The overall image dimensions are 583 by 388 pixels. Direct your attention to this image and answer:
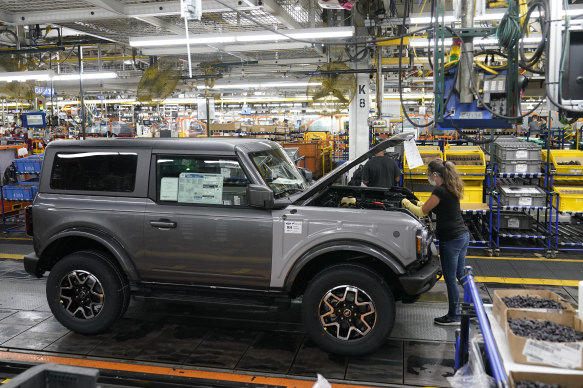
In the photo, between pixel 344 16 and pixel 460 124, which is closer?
pixel 460 124

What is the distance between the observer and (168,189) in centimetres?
498

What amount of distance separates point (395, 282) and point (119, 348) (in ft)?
8.99

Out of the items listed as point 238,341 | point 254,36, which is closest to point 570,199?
point 254,36

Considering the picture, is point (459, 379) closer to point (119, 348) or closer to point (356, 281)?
point (356, 281)

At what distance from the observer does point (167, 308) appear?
597 cm

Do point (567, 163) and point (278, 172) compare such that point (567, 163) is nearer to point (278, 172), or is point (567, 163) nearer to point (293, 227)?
point (278, 172)

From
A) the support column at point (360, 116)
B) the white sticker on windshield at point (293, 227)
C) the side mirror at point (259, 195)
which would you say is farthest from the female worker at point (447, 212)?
the support column at point (360, 116)

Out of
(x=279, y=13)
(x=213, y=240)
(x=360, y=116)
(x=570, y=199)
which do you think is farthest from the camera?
(x=360, y=116)

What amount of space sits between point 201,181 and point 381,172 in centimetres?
437

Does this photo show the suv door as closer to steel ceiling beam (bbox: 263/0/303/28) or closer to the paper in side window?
the paper in side window

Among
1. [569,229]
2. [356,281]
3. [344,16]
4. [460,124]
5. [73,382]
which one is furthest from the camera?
[344,16]

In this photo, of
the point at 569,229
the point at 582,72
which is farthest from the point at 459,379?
the point at 569,229

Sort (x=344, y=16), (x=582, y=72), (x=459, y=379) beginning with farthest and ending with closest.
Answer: (x=344, y=16)
(x=582, y=72)
(x=459, y=379)

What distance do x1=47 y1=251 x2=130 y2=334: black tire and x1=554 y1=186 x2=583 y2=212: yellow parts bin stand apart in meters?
6.82
